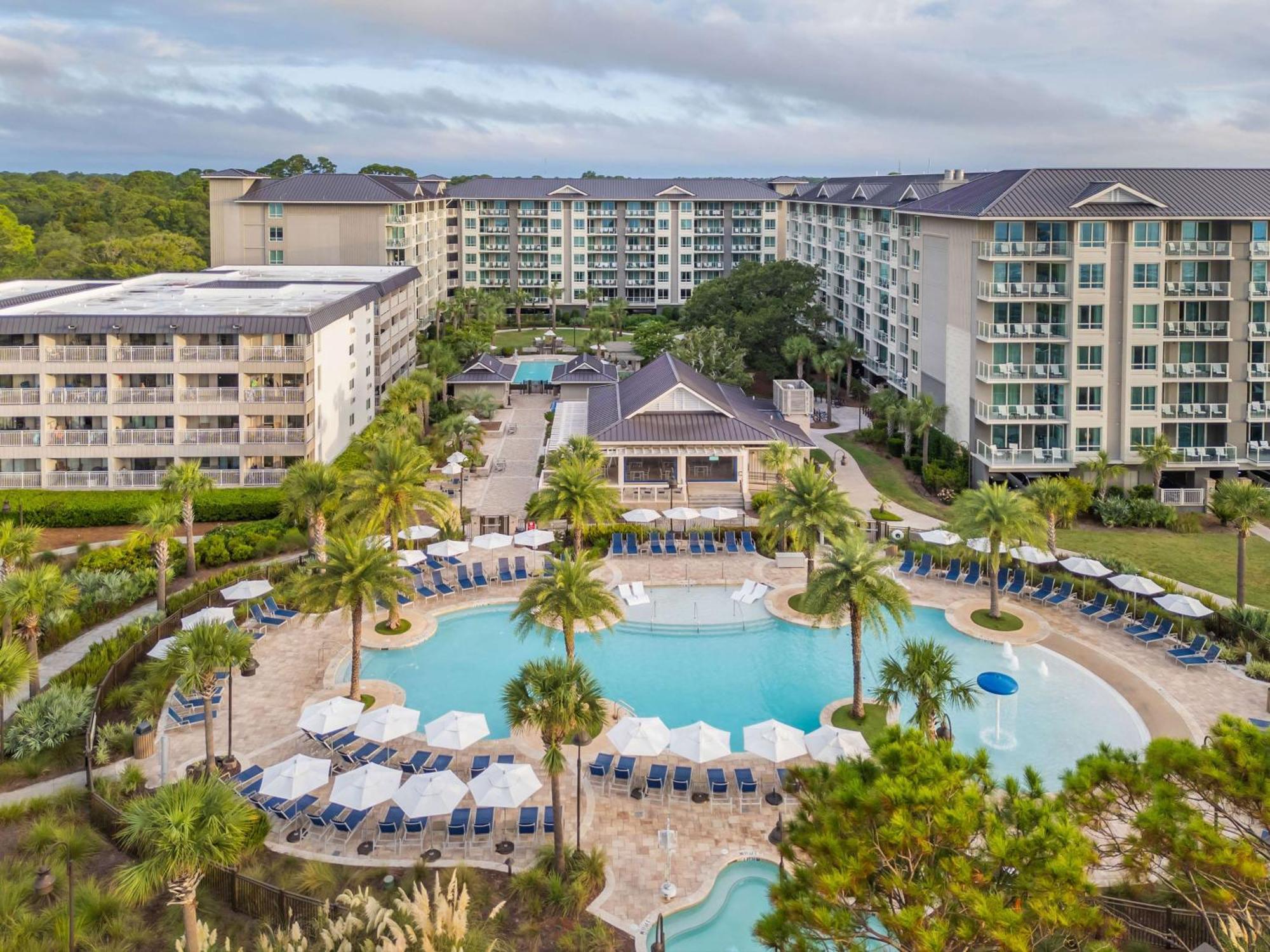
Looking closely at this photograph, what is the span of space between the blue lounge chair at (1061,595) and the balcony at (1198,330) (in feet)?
63.2

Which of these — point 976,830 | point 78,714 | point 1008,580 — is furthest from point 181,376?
point 976,830

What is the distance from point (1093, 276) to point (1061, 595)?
65.6 ft

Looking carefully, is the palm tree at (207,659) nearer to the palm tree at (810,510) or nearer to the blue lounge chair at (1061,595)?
the palm tree at (810,510)

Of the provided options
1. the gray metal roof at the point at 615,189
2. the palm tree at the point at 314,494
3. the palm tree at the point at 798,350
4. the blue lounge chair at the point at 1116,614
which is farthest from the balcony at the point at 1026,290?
the gray metal roof at the point at 615,189

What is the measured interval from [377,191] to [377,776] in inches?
2941

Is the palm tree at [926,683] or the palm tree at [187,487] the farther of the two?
the palm tree at [187,487]

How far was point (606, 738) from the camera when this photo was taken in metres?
27.2

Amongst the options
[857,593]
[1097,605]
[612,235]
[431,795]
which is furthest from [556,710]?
[612,235]

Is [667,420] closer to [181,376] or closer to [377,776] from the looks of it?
[181,376]

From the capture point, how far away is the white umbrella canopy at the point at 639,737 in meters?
24.4

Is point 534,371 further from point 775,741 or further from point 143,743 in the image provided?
point 775,741

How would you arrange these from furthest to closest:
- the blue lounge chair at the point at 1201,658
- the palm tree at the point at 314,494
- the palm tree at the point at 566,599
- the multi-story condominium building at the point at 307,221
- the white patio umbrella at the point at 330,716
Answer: the multi-story condominium building at the point at 307,221 → the palm tree at the point at 314,494 → the blue lounge chair at the point at 1201,658 → the palm tree at the point at 566,599 → the white patio umbrella at the point at 330,716

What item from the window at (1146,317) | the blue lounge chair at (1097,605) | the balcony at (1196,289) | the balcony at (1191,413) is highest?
the balcony at (1196,289)

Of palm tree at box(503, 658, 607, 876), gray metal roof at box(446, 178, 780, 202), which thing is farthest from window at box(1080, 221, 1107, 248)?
gray metal roof at box(446, 178, 780, 202)
